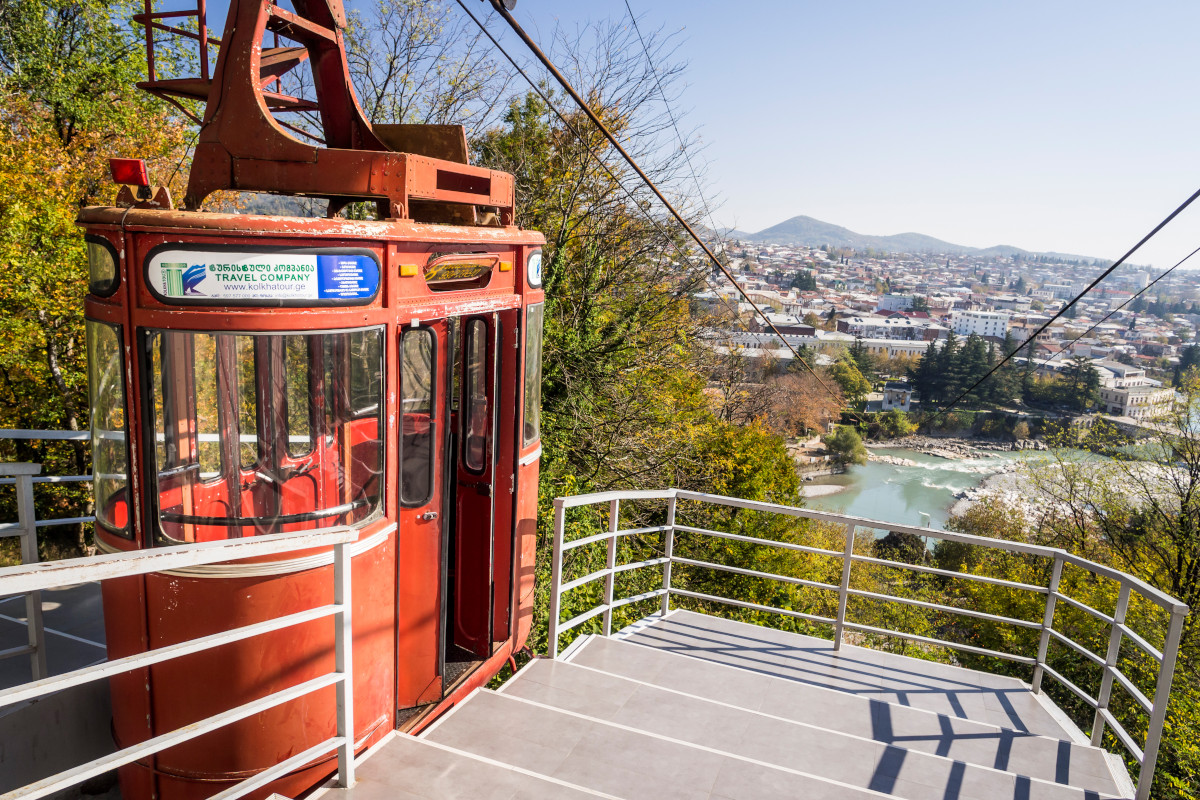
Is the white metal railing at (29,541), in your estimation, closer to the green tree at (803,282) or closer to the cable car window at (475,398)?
the cable car window at (475,398)

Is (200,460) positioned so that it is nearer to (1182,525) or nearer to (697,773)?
(697,773)

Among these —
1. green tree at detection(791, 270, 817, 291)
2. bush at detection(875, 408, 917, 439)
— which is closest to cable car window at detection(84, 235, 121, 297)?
bush at detection(875, 408, 917, 439)

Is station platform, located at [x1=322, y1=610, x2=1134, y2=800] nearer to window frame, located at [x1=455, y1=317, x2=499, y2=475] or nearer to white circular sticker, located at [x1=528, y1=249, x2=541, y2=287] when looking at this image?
window frame, located at [x1=455, y1=317, x2=499, y2=475]

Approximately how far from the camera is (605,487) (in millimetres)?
13992

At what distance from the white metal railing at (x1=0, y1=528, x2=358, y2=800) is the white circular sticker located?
2353 millimetres

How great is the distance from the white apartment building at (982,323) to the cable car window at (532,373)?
12473 cm

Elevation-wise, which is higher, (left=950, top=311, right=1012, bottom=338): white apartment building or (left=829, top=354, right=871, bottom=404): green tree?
(left=950, top=311, right=1012, bottom=338): white apartment building

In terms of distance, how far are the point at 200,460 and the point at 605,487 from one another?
1118 cm

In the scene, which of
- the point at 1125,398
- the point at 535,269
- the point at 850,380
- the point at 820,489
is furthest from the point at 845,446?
the point at 535,269

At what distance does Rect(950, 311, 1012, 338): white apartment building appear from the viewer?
→ 118625 mm

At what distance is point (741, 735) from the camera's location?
4.12 metres

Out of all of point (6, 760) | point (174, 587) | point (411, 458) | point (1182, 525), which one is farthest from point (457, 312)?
point (1182, 525)

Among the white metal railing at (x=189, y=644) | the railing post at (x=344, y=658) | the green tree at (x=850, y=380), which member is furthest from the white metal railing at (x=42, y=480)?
the green tree at (x=850, y=380)

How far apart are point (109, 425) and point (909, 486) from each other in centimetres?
7435
